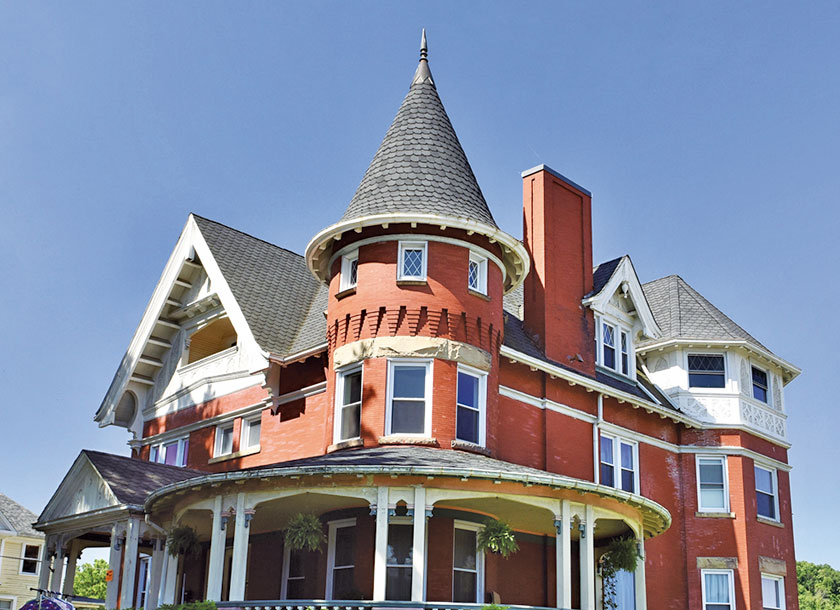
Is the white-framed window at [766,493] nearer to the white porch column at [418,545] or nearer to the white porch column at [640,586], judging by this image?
the white porch column at [640,586]

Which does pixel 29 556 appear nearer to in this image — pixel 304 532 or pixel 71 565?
pixel 71 565

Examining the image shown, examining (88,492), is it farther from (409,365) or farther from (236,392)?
(409,365)

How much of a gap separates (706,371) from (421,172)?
12.5 m

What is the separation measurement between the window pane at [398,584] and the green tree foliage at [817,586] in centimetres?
6975

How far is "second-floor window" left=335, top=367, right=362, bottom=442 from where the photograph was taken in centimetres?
2218

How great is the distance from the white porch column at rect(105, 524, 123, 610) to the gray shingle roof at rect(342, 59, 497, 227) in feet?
29.7

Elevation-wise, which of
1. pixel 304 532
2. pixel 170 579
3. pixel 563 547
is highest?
pixel 304 532

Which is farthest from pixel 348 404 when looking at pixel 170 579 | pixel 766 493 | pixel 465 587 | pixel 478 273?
pixel 766 493

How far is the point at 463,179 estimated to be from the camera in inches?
959

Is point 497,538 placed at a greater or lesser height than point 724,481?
lesser

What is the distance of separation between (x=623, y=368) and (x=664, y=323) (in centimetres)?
325

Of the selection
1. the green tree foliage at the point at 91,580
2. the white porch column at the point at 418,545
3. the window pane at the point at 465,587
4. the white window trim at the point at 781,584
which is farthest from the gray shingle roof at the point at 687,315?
the green tree foliage at the point at 91,580

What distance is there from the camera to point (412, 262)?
2275cm

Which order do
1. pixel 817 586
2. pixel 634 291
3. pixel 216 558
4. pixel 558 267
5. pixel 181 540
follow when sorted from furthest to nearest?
pixel 817 586, pixel 634 291, pixel 558 267, pixel 181 540, pixel 216 558
